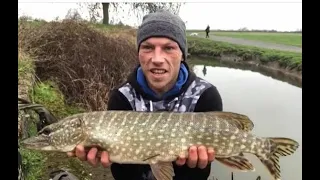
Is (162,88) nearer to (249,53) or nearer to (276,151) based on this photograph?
(276,151)

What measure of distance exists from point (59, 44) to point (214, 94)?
609 centimetres

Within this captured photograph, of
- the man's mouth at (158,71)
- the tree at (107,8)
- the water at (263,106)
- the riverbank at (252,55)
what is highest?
the tree at (107,8)

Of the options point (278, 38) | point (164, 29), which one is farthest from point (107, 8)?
point (278, 38)

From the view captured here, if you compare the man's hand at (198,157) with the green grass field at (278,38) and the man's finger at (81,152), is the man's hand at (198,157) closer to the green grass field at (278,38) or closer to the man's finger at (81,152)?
the man's finger at (81,152)

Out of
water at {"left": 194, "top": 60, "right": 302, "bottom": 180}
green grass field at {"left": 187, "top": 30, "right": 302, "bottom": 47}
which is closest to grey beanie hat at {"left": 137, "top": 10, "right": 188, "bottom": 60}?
water at {"left": 194, "top": 60, "right": 302, "bottom": 180}

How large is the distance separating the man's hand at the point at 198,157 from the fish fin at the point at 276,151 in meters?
0.31

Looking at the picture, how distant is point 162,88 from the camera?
2.68 m

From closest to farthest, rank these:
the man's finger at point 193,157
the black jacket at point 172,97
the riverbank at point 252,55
Result: the man's finger at point 193,157, the black jacket at point 172,97, the riverbank at point 252,55

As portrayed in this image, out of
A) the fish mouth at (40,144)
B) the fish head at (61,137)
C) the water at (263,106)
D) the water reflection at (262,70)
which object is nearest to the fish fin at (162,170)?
the fish head at (61,137)

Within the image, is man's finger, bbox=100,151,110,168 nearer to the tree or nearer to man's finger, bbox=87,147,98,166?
man's finger, bbox=87,147,98,166

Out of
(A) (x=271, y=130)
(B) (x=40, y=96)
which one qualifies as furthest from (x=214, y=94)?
(A) (x=271, y=130)

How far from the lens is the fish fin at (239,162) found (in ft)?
8.41
